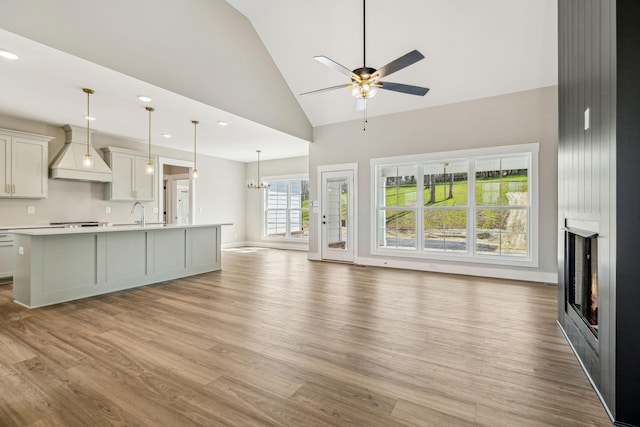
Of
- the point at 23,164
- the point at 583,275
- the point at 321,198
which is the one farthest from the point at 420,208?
the point at 23,164

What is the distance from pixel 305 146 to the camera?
25.5 ft

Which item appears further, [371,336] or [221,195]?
[221,195]

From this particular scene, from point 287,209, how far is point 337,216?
2823 millimetres

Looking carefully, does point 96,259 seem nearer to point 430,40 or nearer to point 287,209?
point 287,209

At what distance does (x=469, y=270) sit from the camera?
5.56 metres

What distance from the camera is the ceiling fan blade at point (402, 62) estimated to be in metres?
2.94

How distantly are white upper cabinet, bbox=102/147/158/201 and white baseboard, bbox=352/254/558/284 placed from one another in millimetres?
5042

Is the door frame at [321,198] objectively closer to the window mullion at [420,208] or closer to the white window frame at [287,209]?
the window mullion at [420,208]

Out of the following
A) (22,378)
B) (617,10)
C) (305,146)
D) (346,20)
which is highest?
(346,20)

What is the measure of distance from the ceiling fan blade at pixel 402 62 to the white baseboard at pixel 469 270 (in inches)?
152

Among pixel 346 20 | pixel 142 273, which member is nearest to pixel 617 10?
pixel 346 20

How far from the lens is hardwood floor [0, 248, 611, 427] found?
5.77 feet

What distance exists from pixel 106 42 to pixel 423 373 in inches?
181

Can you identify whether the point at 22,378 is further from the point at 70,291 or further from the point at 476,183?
the point at 476,183
